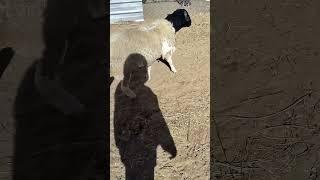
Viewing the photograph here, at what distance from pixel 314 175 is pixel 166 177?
147 centimetres

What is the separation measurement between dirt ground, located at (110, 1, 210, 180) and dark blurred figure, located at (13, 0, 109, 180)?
0.22 meters

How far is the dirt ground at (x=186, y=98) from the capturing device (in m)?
5.23

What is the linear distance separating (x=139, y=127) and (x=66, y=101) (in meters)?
1.05

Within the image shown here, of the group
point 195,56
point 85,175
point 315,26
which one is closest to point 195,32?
point 195,56

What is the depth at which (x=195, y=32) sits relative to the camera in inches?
268

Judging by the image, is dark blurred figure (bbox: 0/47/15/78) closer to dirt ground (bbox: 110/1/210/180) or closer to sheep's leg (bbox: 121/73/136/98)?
dirt ground (bbox: 110/1/210/180)

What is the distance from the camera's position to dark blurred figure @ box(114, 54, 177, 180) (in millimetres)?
5250

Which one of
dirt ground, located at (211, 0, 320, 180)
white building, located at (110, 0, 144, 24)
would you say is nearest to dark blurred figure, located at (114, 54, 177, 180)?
dirt ground, located at (211, 0, 320, 180)

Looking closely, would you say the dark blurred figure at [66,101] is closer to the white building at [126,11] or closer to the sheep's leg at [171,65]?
the white building at [126,11]

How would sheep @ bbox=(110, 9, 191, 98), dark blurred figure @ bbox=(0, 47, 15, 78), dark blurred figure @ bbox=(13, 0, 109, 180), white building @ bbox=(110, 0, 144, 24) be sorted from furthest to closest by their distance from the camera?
white building @ bbox=(110, 0, 144, 24) < dark blurred figure @ bbox=(0, 47, 15, 78) < sheep @ bbox=(110, 9, 191, 98) < dark blurred figure @ bbox=(13, 0, 109, 180)

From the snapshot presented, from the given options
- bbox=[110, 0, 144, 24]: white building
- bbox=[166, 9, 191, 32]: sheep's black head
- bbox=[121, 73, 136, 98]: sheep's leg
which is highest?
bbox=[110, 0, 144, 24]: white building

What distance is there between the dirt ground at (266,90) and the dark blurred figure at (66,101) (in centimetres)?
136

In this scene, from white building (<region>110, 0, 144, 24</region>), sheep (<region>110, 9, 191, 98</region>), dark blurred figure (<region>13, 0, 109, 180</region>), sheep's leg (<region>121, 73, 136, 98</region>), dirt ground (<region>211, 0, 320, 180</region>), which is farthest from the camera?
white building (<region>110, 0, 144, 24</region>)

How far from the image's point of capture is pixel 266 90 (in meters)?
5.94
